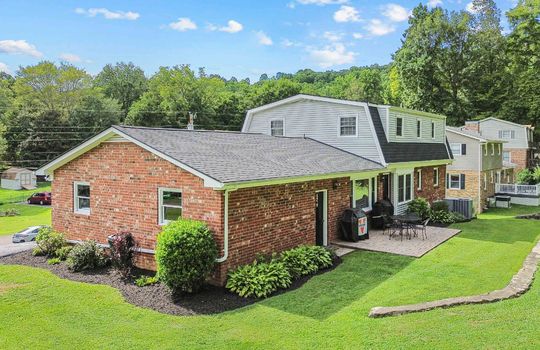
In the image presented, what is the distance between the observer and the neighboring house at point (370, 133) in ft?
57.1

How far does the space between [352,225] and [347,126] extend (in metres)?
5.23

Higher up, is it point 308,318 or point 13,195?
point 308,318

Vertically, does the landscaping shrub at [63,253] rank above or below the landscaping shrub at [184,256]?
below

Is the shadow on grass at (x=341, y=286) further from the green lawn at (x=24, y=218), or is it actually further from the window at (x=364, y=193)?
the green lawn at (x=24, y=218)

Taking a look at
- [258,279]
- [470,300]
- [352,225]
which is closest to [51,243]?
[258,279]

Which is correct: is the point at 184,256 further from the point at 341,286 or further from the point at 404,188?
the point at 404,188

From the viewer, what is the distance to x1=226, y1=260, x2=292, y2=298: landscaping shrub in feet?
30.9

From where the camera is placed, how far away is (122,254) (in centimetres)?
1083

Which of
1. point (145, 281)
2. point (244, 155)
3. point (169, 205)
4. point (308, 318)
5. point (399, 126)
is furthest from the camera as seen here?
point (399, 126)

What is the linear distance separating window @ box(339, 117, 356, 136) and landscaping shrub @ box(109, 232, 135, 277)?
34.8 feet

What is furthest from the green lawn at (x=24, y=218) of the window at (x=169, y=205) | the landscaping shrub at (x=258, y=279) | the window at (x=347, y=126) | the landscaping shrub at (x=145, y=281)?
the landscaping shrub at (x=258, y=279)

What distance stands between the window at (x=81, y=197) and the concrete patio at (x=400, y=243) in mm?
8204

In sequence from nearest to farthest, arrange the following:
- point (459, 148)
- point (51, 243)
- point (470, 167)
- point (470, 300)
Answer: point (470, 300) < point (51, 243) < point (470, 167) < point (459, 148)

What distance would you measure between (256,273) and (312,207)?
155 inches
